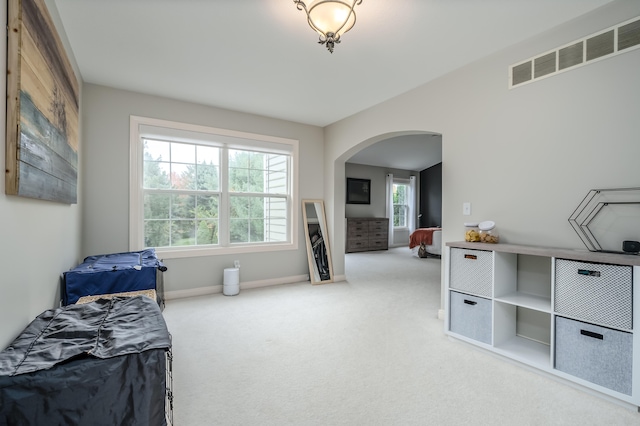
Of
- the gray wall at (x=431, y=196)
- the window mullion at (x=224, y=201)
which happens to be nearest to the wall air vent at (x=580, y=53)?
the window mullion at (x=224, y=201)

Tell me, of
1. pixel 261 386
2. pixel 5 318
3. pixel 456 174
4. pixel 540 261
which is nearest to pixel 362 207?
pixel 456 174

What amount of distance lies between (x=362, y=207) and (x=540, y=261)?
21.9ft

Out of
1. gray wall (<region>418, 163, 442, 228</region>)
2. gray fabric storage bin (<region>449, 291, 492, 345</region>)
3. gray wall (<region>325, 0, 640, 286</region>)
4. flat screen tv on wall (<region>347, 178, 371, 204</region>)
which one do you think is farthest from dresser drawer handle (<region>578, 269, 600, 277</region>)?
gray wall (<region>418, 163, 442, 228</region>)

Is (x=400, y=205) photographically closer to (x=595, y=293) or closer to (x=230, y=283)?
(x=230, y=283)

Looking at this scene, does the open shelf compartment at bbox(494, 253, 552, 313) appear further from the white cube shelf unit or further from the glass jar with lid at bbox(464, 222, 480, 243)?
the glass jar with lid at bbox(464, 222, 480, 243)

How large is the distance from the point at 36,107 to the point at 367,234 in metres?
7.73

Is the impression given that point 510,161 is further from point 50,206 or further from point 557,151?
point 50,206

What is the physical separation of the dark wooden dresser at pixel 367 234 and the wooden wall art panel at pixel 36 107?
672cm

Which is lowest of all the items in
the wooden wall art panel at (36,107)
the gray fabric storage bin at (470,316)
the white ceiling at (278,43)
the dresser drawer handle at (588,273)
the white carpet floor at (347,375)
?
the white carpet floor at (347,375)

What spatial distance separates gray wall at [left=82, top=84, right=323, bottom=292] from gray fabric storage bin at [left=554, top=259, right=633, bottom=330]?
360 centimetres

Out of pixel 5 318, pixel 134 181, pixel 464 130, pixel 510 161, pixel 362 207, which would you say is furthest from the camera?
pixel 362 207

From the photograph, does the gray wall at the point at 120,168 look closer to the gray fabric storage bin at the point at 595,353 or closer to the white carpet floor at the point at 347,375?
the white carpet floor at the point at 347,375

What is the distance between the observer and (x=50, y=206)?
1.97 m

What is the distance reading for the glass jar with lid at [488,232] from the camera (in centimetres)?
262
